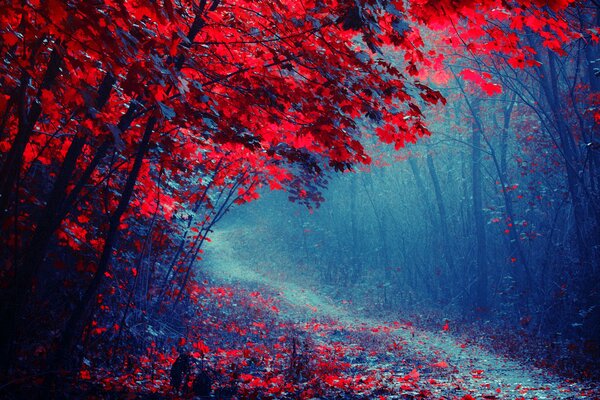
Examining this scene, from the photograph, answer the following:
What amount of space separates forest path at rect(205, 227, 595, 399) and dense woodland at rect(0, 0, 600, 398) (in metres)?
0.64

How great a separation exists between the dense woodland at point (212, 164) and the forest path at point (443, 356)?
0.64 metres

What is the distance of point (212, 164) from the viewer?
7.99 m

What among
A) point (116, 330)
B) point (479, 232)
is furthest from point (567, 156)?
point (116, 330)

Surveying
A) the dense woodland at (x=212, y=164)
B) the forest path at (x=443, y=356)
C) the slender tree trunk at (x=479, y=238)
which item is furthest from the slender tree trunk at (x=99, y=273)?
the slender tree trunk at (x=479, y=238)

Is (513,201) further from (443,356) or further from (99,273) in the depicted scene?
(99,273)

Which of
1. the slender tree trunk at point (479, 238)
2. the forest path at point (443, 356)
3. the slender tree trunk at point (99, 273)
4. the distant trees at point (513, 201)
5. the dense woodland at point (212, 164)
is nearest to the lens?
the dense woodland at point (212, 164)

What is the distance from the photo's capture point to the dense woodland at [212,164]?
12.5ft

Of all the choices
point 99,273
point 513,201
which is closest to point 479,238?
point 513,201

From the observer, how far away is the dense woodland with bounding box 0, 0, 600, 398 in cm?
382

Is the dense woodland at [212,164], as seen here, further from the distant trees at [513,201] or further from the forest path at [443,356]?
the forest path at [443,356]

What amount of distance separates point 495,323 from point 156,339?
9916mm

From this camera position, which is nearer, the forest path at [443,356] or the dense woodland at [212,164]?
the dense woodland at [212,164]

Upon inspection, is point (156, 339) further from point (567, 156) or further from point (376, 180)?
point (376, 180)

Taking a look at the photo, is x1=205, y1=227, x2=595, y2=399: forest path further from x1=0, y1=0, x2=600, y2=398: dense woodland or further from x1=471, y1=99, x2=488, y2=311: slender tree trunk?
x1=471, y1=99, x2=488, y2=311: slender tree trunk
